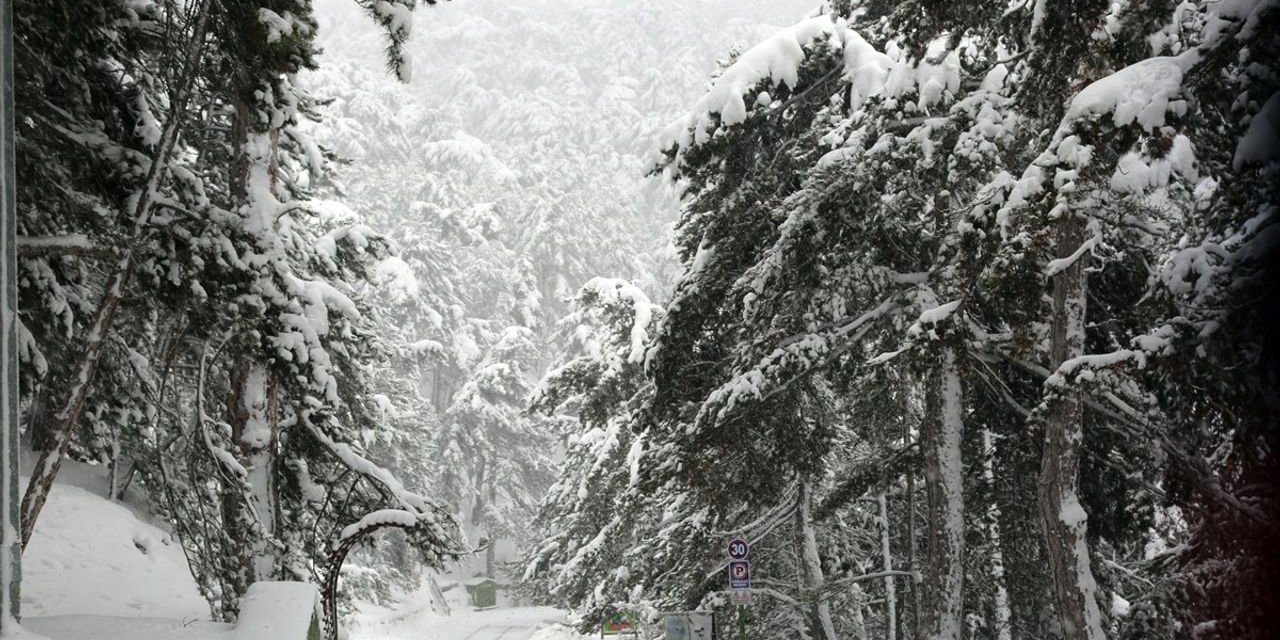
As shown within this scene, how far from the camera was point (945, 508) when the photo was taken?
1152 cm

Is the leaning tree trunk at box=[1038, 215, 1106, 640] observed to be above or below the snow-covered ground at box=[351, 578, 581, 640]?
above

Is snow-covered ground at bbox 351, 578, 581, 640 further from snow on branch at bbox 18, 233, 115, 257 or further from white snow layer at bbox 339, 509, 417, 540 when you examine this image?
snow on branch at bbox 18, 233, 115, 257

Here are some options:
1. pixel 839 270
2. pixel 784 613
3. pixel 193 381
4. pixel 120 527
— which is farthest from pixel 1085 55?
pixel 120 527

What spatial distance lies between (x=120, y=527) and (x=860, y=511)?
1411 cm

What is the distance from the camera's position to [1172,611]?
823cm

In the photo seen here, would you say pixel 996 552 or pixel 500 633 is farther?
pixel 500 633

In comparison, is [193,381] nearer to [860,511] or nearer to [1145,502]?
[1145,502]

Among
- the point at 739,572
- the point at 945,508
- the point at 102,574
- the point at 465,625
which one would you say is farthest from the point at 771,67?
the point at 465,625

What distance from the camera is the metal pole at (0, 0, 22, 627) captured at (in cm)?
481

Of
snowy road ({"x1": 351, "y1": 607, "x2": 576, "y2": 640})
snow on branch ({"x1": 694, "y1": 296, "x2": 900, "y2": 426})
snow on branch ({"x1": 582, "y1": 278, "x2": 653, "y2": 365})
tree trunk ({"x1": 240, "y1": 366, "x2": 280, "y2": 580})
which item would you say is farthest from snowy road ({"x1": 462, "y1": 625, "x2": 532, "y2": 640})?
tree trunk ({"x1": 240, "y1": 366, "x2": 280, "y2": 580})

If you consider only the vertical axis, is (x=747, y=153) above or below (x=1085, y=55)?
above

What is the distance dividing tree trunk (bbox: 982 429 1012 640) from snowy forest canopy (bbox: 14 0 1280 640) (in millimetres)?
167

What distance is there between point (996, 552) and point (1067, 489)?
6581 mm

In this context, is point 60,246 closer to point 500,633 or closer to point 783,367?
point 783,367
